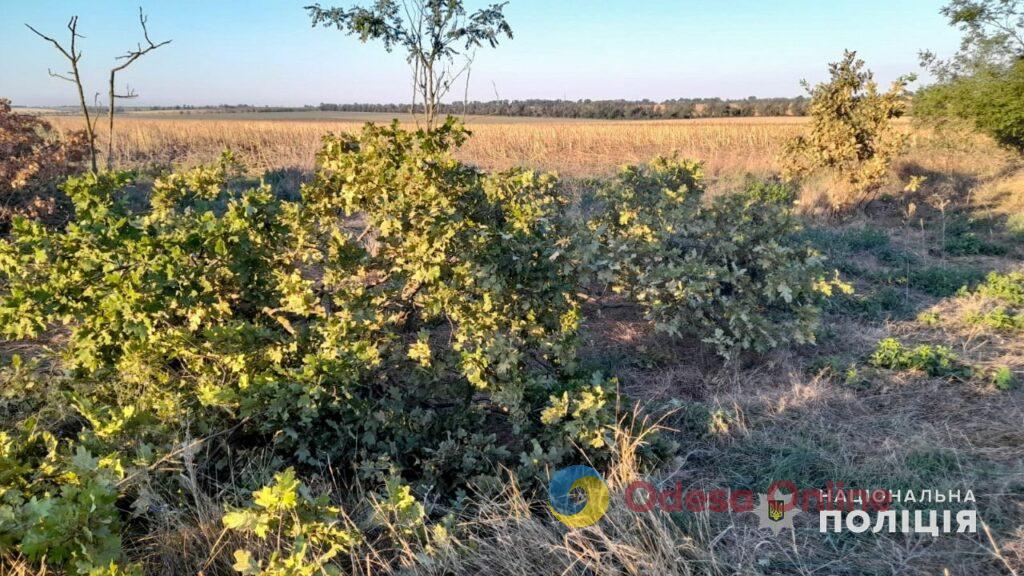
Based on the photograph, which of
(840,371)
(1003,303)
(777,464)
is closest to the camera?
(777,464)

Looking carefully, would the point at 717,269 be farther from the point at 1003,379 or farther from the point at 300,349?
the point at 300,349

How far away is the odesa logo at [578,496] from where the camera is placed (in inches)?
94.0

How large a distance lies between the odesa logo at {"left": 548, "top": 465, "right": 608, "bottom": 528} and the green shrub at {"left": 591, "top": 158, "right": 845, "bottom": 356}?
1697 millimetres

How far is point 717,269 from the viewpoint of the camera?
4301mm

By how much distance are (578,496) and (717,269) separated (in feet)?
7.60

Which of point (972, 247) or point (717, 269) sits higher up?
point (717, 269)

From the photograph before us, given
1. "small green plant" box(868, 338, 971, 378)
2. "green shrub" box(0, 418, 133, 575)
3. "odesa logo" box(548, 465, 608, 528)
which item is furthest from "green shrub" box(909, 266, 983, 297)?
"green shrub" box(0, 418, 133, 575)

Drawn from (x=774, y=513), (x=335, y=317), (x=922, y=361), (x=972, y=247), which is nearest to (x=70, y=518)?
(x=335, y=317)

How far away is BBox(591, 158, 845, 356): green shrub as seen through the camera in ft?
13.9

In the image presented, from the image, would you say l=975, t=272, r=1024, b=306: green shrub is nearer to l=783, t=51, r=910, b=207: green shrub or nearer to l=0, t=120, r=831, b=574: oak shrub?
l=0, t=120, r=831, b=574: oak shrub

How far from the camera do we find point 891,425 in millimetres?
3414

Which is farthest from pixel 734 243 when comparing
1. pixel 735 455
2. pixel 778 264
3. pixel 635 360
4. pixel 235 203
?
pixel 235 203

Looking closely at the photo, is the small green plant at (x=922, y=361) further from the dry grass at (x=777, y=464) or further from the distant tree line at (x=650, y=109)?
the distant tree line at (x=650, y=109)

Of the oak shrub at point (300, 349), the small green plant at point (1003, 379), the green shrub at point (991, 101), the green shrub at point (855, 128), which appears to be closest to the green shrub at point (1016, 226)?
the green shrub at point (855, 128)
